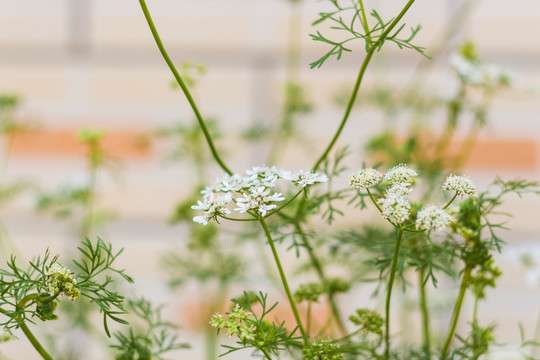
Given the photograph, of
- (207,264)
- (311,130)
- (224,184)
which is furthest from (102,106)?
(224,184)

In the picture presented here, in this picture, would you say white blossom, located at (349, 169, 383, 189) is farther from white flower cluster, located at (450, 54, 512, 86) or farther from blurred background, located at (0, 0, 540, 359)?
blurred background, located at (0, 0, 540, 359)

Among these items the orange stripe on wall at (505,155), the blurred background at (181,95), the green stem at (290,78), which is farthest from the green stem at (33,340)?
the orange stripe on wall at (505,155)

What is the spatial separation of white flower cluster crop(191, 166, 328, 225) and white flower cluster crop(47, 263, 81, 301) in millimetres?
79

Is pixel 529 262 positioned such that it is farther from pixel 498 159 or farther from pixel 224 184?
pixel 498 159

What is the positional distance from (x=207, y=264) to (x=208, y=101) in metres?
0.51

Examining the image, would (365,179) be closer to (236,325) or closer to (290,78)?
(236,325)

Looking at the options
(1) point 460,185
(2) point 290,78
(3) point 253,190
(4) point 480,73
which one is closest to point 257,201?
(3) point 253,190

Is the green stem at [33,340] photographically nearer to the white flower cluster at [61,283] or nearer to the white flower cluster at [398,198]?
the white flower cluster at [61,283]

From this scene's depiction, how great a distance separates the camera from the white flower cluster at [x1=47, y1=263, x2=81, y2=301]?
34 centimetres

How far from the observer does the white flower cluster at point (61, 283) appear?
338 mm

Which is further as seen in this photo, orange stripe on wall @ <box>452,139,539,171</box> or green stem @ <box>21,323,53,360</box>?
orange stripe on wall @ <box>452,139,539,171</box>

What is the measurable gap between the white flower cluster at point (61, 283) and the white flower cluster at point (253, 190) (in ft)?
0.26

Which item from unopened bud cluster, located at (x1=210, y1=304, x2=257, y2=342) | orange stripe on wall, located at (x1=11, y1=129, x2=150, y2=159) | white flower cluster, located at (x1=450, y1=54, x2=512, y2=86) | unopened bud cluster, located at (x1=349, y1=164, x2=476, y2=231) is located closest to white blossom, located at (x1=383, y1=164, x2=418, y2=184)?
unopened bud cluster, located at (x1=349, y1=164, x2=476, y2=231)

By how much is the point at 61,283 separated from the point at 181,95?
0.89 meters
